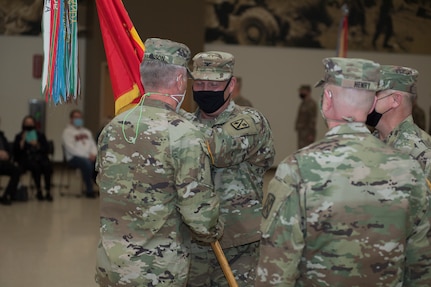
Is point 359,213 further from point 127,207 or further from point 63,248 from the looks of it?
point 63,248

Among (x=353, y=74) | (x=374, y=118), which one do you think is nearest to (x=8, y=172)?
(x=374, y=118)

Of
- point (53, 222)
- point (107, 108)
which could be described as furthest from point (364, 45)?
point (53, 222)

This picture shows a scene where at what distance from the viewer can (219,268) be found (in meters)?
4.20

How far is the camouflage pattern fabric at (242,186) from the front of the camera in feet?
13.4

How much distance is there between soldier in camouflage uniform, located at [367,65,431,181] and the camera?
3.92 meters

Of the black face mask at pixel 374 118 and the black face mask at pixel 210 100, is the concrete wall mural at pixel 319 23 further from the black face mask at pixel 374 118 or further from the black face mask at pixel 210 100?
the black face mask at pixel 374 118

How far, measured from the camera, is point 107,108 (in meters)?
16.5

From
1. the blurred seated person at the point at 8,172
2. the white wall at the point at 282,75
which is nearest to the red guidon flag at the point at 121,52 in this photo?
the blurred seated person at the point at 8,172

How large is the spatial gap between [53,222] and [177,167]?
720 cm

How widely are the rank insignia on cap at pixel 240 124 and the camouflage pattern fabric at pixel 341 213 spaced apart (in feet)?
3.86

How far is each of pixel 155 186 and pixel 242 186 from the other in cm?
88

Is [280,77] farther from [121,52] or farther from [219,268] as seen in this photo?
[219,268]

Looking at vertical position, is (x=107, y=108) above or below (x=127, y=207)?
below

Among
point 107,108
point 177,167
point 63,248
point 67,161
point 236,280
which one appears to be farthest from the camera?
point 107,108
